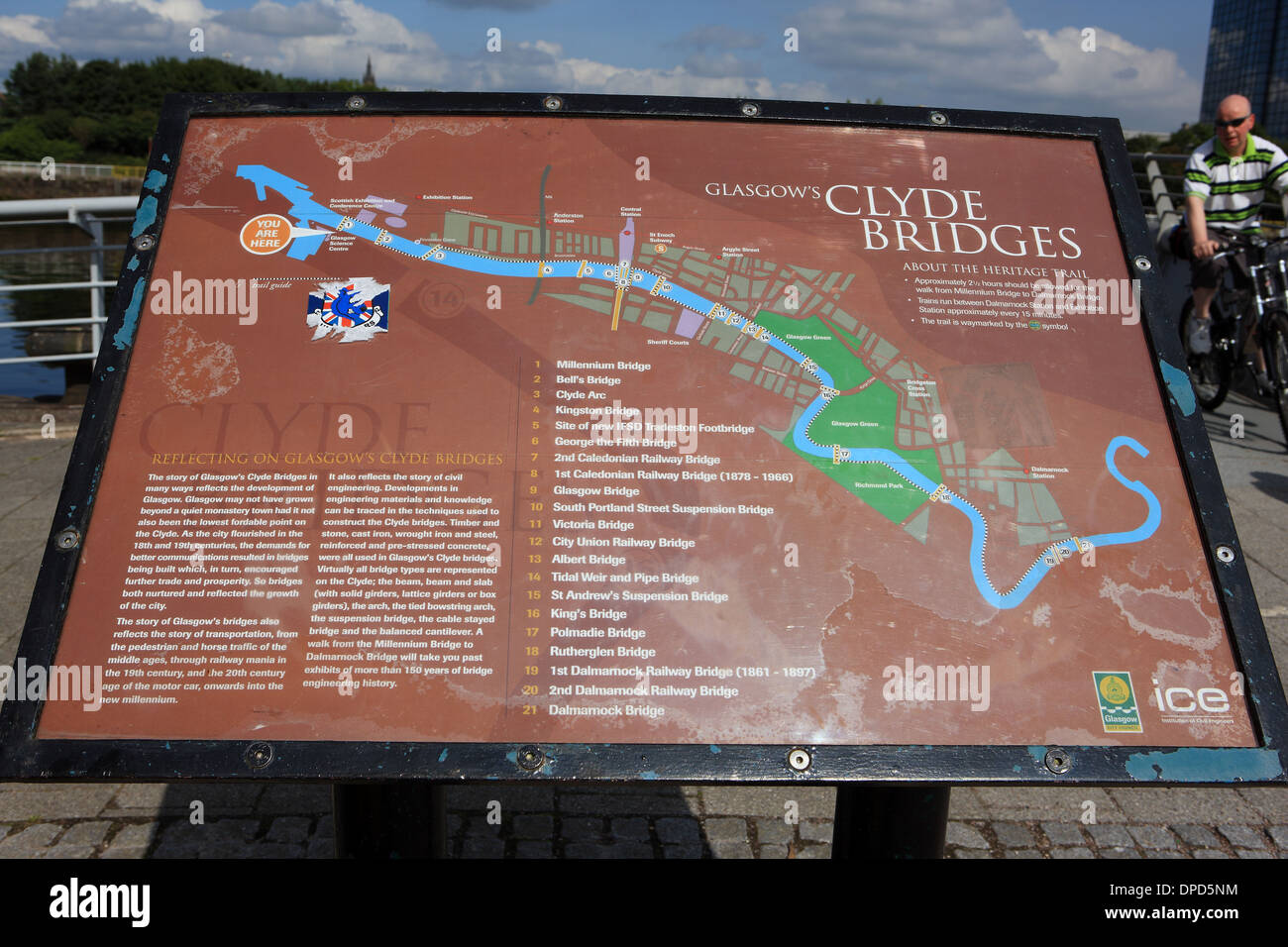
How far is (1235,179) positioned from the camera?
6734 millimetres

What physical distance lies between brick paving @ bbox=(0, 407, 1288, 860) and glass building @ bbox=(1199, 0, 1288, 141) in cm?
10562

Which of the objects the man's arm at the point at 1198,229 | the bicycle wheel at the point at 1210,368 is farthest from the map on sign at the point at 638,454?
the bicycle wheel at the point at 1210,368

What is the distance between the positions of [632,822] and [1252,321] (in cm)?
590

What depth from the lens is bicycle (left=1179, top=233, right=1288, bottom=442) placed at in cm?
644

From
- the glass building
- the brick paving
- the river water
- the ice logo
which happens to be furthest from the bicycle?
the glass building

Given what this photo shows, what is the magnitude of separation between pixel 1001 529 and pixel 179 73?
10783 cm

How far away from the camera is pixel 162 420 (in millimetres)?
1930

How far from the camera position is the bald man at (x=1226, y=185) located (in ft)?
21.5

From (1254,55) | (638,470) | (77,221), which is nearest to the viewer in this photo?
(638,470)
